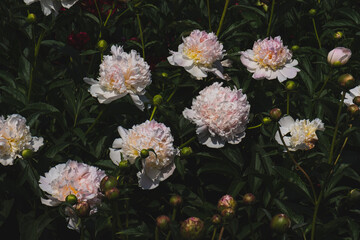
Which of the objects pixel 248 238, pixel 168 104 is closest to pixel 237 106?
pixel 168 104

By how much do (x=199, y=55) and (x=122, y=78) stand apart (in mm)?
348

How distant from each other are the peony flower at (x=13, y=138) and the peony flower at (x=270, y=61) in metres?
0.87

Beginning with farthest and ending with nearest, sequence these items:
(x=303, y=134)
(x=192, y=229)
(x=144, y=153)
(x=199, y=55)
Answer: (x=199, y=55) < (x=303, y=134) < (x=144, y=153) < (x=192, y=229)

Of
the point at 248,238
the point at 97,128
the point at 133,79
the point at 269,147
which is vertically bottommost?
the point at 248,238

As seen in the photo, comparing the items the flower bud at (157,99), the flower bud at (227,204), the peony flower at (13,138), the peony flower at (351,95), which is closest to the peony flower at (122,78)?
the flower bud at (157,99)

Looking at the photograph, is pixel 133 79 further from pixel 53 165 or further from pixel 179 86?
pixel 53 165

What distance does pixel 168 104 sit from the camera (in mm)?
1822

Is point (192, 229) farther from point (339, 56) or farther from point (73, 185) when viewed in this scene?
point (339, 56)

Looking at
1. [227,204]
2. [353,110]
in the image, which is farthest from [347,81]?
[227,204]

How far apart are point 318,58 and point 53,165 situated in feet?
4.18

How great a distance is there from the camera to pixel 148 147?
1.48 metres

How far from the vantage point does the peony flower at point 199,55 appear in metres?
1.79

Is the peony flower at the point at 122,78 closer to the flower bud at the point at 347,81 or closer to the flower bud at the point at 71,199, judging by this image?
the flower bud at the point at 71,199

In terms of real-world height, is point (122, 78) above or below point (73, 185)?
above
